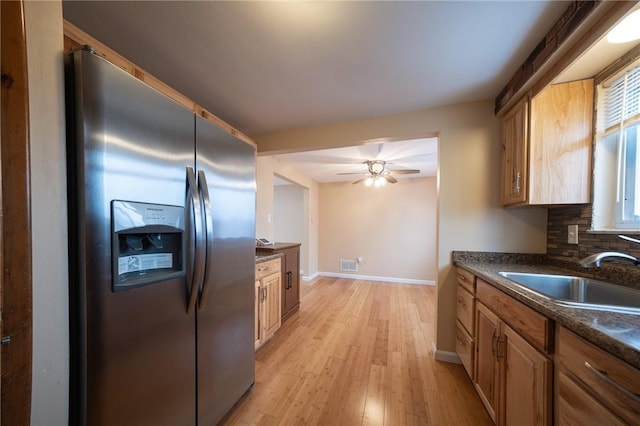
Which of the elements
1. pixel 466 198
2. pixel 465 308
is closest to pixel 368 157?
pixel 466 198

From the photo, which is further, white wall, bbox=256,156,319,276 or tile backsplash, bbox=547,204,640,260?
white wall, bbox=256,156,319,276

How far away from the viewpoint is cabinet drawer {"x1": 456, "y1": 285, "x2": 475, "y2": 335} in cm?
165

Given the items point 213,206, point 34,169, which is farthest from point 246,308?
point 34,169

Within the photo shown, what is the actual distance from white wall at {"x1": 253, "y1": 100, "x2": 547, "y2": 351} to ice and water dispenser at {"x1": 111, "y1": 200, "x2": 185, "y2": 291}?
2034 mm

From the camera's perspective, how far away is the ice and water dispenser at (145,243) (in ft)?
2.62

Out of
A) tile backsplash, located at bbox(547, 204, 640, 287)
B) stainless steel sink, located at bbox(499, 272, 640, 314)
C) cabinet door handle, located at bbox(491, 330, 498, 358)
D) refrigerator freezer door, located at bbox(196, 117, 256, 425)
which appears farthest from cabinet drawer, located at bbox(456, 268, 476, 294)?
refrigerator freezer door, located at bbox(196, 117, 256, 425)

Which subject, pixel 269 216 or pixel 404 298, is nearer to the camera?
pixel 269 216

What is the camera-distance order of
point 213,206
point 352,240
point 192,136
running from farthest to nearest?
1. point 352,240
2. point 213,206
3. point 192,136

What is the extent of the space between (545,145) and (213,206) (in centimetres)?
A: 220

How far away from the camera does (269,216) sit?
3.48 meters

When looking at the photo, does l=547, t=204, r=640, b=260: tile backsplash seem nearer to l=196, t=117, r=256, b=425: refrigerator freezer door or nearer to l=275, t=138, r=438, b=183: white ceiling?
l=275, t=138, r=438, b=183: white ceiling

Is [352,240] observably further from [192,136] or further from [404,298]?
[192,136]

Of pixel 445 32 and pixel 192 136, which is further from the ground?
pixel 445 32

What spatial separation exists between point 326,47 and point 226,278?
1530 millimetres
